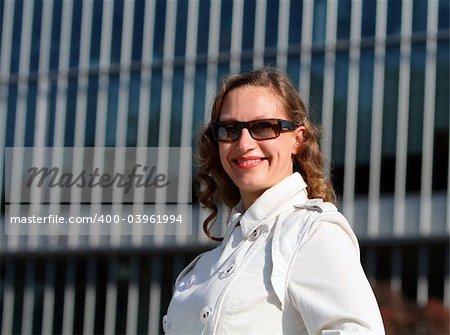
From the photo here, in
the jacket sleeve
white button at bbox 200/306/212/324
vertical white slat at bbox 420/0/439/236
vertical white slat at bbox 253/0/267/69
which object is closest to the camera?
the jacket sleeve

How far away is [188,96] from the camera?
1268 centimetres

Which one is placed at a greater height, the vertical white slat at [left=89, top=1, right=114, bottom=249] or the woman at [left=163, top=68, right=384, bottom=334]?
the vertical white slat at [left=89, top=1, right=114, bottom=249]

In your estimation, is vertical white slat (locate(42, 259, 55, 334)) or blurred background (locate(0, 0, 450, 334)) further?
vertical white slat (locate(42, 259, 55, 334))

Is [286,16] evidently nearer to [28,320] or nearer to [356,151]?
[356,151]

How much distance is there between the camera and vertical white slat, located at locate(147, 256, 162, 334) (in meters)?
12.8

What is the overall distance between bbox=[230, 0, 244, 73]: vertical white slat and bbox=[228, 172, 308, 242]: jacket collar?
10241 mm

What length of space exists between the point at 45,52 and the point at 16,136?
100cm

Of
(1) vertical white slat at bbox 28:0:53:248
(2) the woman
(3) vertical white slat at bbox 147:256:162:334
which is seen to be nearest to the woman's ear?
(2) the woman

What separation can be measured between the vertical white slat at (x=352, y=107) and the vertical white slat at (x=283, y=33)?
2.33ft

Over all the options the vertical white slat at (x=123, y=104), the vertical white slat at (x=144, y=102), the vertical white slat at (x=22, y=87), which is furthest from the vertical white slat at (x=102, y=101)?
the vertical white slat at (x=22, y=87)

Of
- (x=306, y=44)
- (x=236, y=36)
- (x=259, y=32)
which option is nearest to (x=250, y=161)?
(x=306, y=44)

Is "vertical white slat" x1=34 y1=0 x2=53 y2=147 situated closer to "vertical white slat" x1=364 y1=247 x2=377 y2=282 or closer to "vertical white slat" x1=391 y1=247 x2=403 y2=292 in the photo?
"vertical white slat" x1=364 y1=247 x2=377 y2=282

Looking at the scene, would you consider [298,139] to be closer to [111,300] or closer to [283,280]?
[283,280]

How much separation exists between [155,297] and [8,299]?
185cm
